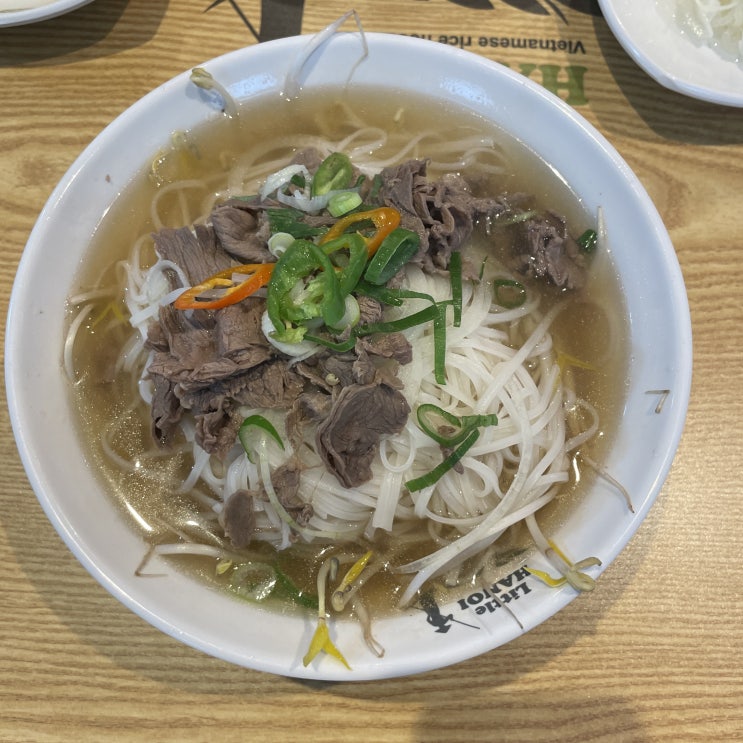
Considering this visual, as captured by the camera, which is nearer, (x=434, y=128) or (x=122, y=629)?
(x=122, y=629)

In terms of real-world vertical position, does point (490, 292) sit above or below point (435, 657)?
above

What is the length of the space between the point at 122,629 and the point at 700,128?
3.01 m

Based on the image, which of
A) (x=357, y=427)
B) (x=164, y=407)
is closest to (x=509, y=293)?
(x=357, y=427)

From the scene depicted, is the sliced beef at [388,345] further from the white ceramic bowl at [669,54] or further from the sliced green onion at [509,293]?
the white ceramic bowl at [669,54]

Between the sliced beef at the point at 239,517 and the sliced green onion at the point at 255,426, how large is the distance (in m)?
0.13

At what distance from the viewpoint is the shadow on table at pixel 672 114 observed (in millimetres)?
2398

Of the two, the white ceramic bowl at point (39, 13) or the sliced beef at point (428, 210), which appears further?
the white ceramic bowl at point (39, 13)

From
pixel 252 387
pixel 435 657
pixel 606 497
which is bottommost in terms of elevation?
pixel 435 657

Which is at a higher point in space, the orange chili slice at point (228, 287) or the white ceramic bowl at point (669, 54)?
the white ceramic bowl at point (669, 54)

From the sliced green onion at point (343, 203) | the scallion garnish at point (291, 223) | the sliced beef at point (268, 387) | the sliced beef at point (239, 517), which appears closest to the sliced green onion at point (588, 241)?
the sliced green onion at point (343, 203)

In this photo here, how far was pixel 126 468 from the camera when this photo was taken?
6.57ft

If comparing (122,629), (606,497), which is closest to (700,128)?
(606,497)

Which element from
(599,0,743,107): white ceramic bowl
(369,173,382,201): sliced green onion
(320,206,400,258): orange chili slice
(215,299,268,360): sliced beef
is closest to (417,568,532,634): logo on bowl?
(215,299,268,360): sliced beef

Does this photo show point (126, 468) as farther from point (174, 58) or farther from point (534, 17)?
point (534, 17)
